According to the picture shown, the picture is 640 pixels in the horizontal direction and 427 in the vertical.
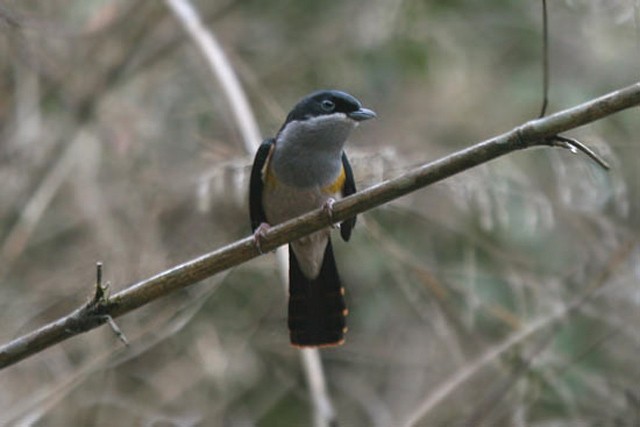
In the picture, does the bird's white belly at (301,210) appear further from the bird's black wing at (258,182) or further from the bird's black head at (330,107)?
the bird's black head at (330,107)

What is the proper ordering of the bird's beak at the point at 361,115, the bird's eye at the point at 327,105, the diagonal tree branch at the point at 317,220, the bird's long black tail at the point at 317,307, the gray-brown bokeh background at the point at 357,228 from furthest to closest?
1. the gray-brown bokeh background at the point at 357,228
2. the bird's long black tail at the point at 317,307
3. the bird's eye at the point at 327,105
4. the bird's beak at the point at 361,115
5. the diagonal tree branch at the point at 317,220

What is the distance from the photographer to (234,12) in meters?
7.16

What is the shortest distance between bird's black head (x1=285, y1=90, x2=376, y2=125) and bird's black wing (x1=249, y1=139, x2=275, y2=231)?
0.16 meters

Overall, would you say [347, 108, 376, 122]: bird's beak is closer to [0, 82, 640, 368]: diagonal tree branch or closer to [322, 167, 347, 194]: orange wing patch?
[322, 167, 347, 194]: orange wing patch

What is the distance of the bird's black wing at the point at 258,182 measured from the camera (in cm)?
414

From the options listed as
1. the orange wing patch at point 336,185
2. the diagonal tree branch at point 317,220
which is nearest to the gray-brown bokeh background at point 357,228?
the orange wing patch at point 336,185

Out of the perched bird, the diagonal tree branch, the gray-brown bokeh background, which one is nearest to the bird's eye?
the perched bird

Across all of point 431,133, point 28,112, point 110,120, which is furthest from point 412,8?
point 28,112

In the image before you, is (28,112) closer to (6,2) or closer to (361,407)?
(6,2)

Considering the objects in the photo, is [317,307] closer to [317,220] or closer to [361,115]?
[361,115]

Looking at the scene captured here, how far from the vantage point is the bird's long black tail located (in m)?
4.12

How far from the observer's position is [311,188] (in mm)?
4020

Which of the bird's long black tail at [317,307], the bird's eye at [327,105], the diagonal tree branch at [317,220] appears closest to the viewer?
the diagonal tree branch at [317,220]

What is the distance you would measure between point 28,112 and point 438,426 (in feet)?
9.56
